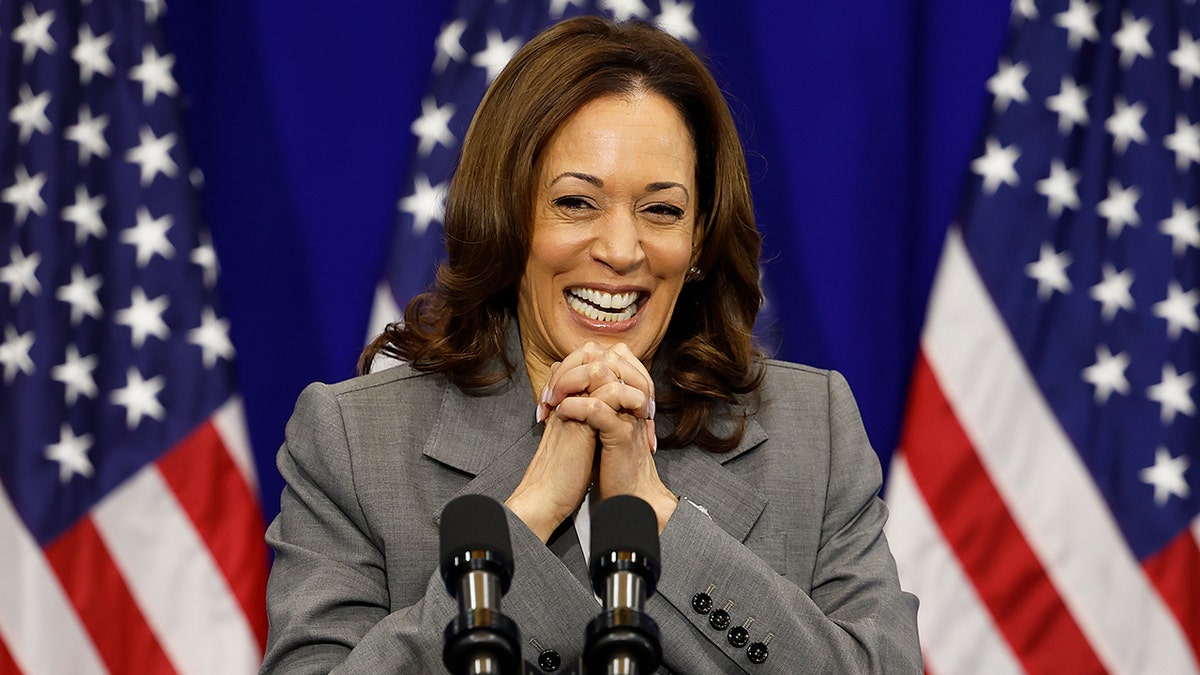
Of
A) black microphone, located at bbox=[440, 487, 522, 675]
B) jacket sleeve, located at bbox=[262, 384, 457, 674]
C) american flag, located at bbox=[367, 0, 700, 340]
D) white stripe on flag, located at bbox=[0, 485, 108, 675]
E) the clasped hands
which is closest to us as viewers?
black microphone, located at bbox=[440, 487, 522, 675]

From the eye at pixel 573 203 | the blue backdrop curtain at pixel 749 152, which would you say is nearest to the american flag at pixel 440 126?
the blue backdrop curtain at pixel 749 152

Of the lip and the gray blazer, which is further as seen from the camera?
the lip

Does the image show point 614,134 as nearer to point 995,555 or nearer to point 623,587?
point 623,587

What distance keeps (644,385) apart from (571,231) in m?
0.30

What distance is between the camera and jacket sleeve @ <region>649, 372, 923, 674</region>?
5.82 feet

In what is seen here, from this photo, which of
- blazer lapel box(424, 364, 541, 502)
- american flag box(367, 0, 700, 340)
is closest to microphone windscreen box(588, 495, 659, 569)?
blazer lapel box(424, 364, 541, 502)

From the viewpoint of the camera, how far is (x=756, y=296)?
232 centimetres

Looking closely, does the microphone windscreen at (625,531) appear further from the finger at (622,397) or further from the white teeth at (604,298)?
the white teeth at (604,298)

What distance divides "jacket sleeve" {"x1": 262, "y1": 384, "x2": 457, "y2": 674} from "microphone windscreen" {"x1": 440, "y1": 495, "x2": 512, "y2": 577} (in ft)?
1.50

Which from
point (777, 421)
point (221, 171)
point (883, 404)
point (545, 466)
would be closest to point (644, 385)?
point (545, 466)

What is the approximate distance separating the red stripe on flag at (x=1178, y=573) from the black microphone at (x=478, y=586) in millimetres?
2388

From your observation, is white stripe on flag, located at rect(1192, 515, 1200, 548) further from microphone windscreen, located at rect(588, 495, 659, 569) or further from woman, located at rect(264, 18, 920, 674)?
microphone windscreen, located at rect(588, 495, 659, 569)

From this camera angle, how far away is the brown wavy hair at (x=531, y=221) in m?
2.10

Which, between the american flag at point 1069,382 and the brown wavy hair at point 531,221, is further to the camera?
the american flag at point 1069,382
